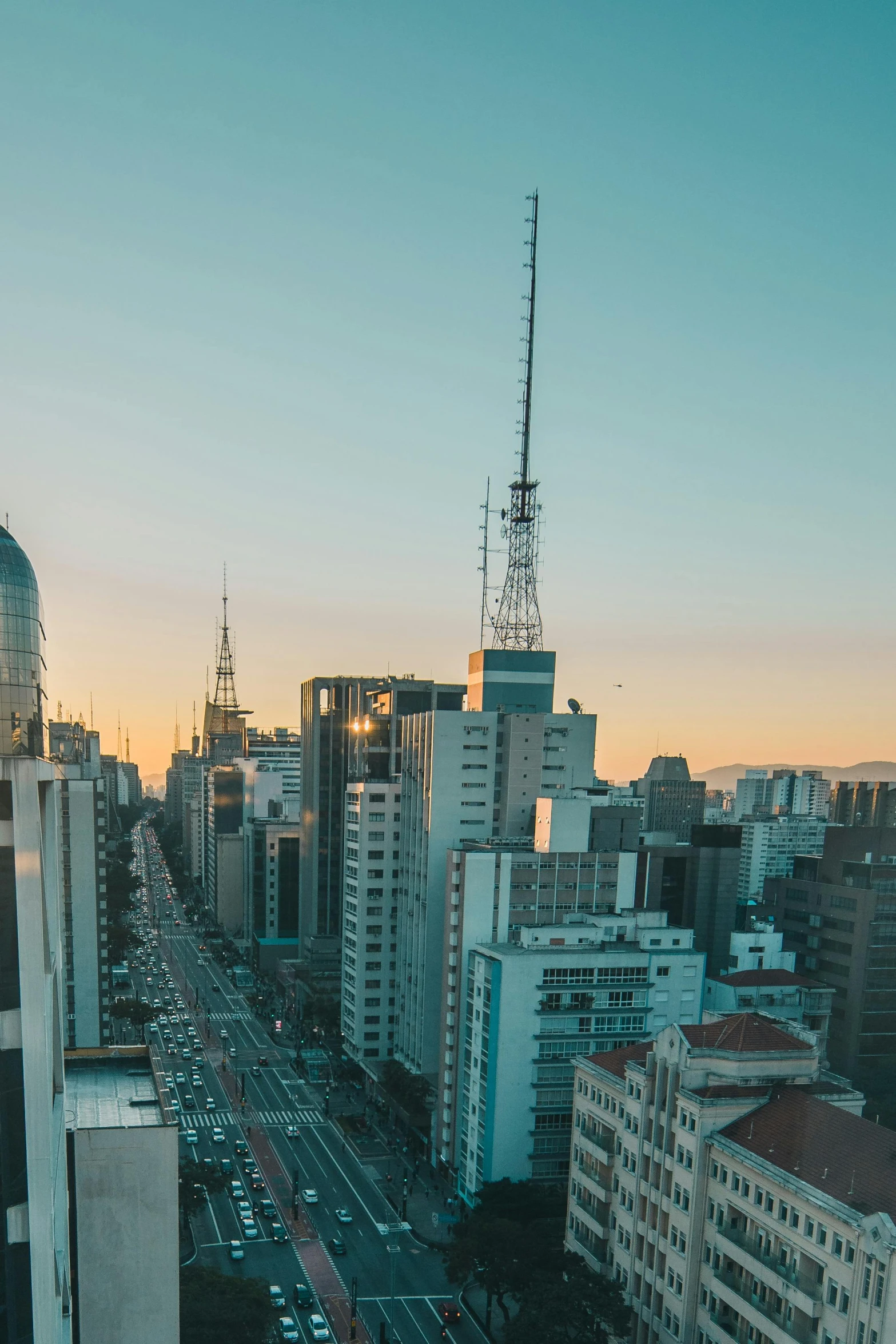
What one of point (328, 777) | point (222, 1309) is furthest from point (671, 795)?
point (222, 1309)

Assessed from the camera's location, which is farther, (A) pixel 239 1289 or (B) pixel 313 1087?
(B) pixel 313 1087

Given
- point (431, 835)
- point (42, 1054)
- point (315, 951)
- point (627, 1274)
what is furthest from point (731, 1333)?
point (315, 951)

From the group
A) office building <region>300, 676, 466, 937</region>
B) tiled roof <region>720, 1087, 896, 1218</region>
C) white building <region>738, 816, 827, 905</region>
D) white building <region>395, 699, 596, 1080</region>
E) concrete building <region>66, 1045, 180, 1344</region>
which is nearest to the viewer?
concrete building <region>66, 1045, 180, 1344</region>

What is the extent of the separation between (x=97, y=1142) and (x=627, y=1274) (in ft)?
76.6

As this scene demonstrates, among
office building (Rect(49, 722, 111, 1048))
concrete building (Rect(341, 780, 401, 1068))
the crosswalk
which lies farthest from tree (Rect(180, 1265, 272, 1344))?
concrete building (Rect(341, 780, 401, 1068))

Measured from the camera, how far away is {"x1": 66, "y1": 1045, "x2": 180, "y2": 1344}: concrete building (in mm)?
18984

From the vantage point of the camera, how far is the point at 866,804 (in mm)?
71375

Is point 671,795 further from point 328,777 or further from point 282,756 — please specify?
point 328,777

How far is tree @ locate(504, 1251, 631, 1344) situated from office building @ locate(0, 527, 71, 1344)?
21.5 meters

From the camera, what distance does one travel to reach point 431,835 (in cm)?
5706

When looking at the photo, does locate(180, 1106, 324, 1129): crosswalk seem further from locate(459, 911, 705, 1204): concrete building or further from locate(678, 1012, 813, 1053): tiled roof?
locate(678, 1012, 813, 1053): tiled roof

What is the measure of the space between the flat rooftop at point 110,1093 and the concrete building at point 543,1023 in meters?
22.1

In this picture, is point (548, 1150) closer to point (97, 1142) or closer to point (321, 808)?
point (97, 1142)

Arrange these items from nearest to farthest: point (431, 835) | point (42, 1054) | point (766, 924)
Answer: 1. point (42, 1054)
2. point (431, 835)
3. point (766, 924)
